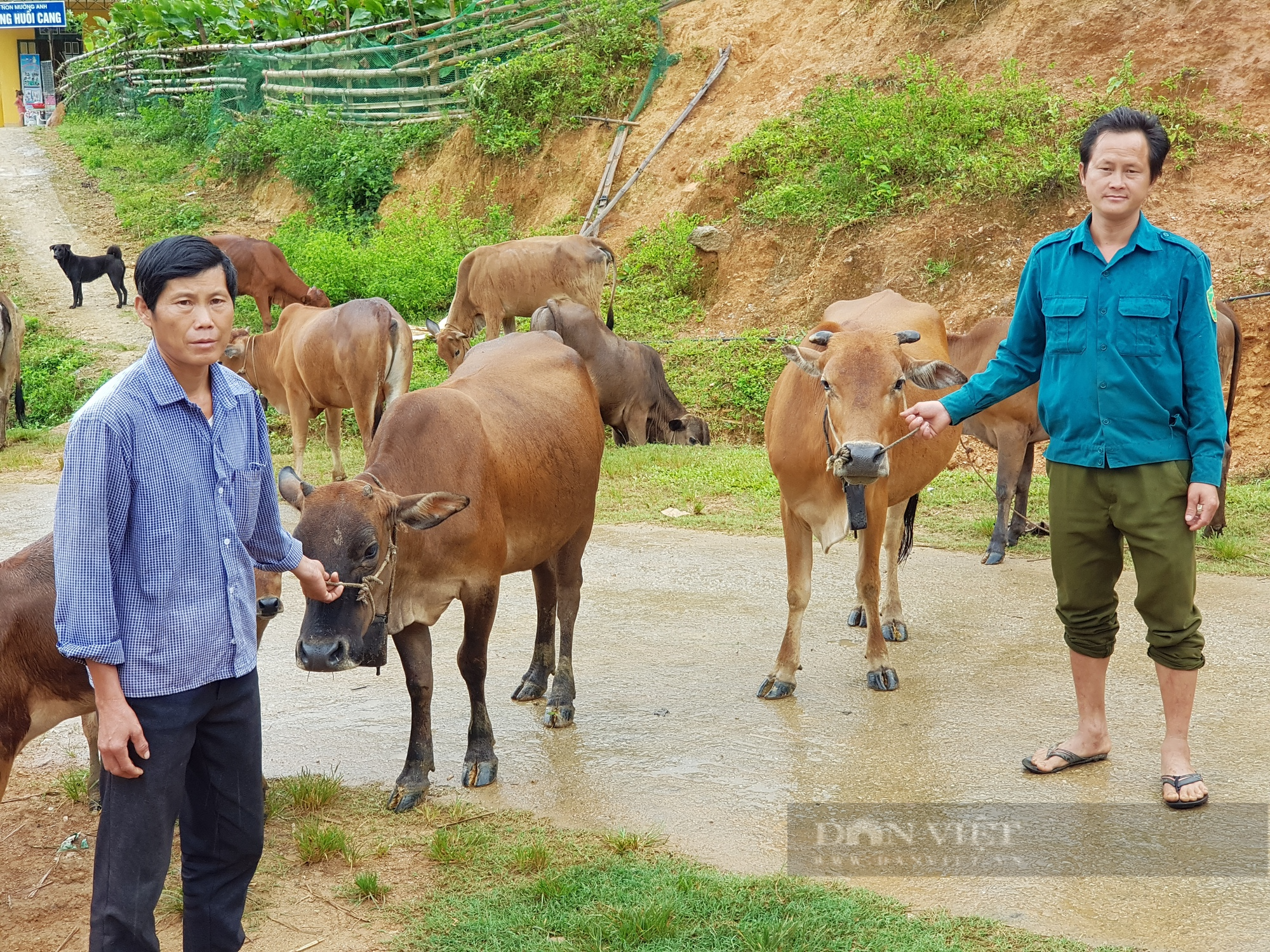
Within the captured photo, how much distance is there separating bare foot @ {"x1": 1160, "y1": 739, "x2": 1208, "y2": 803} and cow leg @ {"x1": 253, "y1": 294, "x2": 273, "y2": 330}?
1456 cm

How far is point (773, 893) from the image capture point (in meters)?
3.86

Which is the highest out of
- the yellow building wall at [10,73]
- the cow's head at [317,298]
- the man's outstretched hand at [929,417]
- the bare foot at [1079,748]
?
the yellow building wall at [10,73]

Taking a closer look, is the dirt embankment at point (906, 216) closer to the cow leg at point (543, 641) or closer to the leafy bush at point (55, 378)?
the leafy bush at point (55, 378)

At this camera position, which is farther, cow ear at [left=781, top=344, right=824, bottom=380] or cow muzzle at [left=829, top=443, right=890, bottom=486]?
cow ear at [left=781, top=344, right=824, bottom=380]

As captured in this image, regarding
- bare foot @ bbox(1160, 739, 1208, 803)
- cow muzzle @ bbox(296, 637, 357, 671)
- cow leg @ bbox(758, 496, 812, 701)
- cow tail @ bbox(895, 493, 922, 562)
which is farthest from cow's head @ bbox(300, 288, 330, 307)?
bare foot @ bbox(1160, 739, 1208, 803)

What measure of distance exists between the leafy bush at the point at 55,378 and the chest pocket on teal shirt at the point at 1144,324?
14025 mm

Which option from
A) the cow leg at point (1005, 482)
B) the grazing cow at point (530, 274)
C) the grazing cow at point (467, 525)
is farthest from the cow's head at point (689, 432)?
the grazing cow at point (467, 525)

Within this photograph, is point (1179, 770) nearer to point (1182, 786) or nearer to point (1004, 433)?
point (1182, 786)

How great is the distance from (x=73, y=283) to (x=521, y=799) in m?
16.9

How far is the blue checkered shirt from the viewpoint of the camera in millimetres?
2656

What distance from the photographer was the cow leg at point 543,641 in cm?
588

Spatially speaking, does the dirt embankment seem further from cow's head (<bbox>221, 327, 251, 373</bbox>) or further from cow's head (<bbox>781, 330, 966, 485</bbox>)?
cow's head (<bbox>781, 330, 966, 485</bbox>)

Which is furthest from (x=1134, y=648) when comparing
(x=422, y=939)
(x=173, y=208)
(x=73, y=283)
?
(x=173, y=208)

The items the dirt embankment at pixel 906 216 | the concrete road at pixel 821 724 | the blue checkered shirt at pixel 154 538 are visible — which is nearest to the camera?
the blue checkered shirt at pixel 154 538
